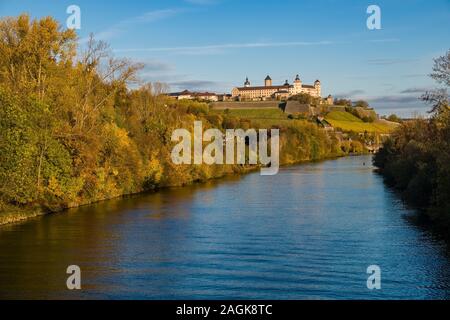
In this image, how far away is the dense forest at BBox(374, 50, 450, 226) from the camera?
21672 mm

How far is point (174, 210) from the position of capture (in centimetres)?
2770

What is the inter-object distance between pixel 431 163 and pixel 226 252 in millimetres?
12937

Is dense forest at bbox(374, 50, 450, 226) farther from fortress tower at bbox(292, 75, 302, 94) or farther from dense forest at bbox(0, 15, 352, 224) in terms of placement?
fortress tower at bbox(292, 75, 302, 94)

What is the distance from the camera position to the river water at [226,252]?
14.3 m

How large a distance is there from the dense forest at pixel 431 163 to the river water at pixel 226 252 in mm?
1153

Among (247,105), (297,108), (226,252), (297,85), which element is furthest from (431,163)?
(297,85)

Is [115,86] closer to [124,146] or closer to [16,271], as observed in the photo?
[124,146]

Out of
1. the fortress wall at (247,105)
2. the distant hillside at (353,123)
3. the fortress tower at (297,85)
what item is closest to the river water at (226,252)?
the distant hillside at (353,123)

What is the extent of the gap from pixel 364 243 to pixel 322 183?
21.7 metres

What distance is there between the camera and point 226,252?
18109 millimetres

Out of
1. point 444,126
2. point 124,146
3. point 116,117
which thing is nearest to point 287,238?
point 444,126

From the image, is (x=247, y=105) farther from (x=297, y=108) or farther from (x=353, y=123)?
(x=353, y=123)

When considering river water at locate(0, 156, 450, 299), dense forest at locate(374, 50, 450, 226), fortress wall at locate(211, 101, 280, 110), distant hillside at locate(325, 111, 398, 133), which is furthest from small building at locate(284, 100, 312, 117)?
river water at locate(0, 156, 450, 299)

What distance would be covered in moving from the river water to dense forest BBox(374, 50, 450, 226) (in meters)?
1.15
